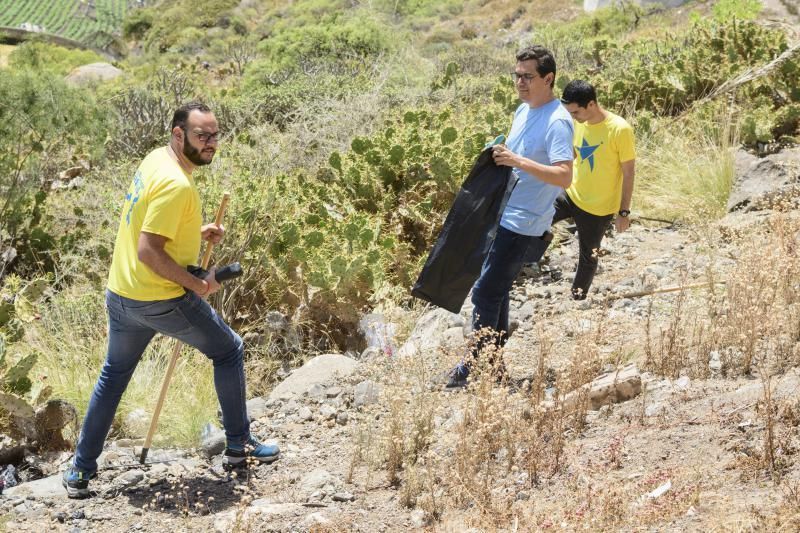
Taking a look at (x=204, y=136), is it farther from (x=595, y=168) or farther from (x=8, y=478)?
(x=595, y=168)

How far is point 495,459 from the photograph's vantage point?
377 cm

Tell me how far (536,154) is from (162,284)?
1883mm

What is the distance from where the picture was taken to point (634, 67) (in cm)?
1044

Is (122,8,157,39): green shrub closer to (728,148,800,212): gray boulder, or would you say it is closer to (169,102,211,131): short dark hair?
(728,148,800,212): gray boulder

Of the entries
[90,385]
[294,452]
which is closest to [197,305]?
[294,452]

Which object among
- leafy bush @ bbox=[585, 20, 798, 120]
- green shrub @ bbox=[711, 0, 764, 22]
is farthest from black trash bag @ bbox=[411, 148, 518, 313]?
green shrub @ bbox=[711, 0, 764, 22]

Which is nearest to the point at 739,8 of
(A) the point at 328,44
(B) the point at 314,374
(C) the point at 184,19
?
(A) the point at 328,44

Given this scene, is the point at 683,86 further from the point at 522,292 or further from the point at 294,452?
the point at 294,452

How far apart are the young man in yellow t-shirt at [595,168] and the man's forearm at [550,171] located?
1.20 metres

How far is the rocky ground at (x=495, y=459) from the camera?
3.11 meters

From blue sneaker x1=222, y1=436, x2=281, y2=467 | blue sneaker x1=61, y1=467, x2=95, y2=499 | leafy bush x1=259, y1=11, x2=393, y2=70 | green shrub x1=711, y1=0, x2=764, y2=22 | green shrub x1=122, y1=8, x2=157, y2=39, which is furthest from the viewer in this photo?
green shrub x1=122, y1=8, x2=157, y2=39

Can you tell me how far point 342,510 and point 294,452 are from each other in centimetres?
85

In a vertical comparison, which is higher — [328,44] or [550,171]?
[550,171]

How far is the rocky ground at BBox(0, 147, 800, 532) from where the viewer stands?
3.11 m
